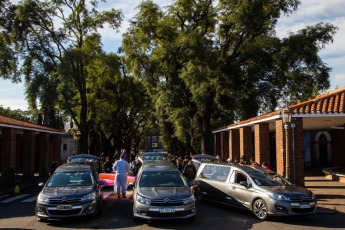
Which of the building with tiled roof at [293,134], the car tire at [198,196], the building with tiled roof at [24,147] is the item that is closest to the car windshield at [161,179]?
the car tire at [198,196]

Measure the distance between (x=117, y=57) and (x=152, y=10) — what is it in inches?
407

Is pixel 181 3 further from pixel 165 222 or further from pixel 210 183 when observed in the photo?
pixel 165 222

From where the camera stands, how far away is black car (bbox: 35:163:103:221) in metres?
9.76

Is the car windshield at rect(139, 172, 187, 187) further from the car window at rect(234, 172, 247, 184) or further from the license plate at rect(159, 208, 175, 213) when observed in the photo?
the car window at rect(234, 172, 247, 184)

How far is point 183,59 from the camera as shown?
28.1 m

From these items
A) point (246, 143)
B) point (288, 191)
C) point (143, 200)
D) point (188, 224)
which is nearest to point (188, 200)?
point (188, 224)

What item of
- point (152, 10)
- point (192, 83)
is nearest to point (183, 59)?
point (192, 83)

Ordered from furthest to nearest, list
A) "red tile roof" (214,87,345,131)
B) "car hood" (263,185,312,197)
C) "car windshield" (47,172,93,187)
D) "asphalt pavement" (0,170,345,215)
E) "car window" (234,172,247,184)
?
"red tile roof" (214,87,345,131), "asphalt pavement" (0,170,345,215), "car window" (234,172,247,184), "car windshield" (47,172,93,187), "car hood" (263,185,312,197)

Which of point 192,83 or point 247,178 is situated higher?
point 192,83

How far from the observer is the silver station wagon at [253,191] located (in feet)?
33.8

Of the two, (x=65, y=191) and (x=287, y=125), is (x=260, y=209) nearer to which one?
(x=287, y=125)

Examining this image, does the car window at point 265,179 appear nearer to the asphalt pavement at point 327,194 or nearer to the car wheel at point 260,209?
the car wheel at point 260,209

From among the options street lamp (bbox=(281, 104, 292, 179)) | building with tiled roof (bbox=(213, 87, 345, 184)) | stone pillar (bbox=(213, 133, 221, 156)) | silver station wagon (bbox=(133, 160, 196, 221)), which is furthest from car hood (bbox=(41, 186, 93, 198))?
stone pillar (bbox=(213, 133, 221, 156))

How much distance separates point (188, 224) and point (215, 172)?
363 cm
